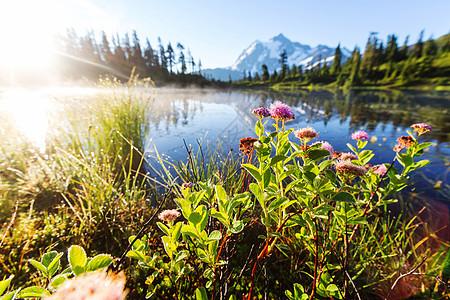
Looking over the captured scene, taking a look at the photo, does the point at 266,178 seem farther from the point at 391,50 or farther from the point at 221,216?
the point at 391,50

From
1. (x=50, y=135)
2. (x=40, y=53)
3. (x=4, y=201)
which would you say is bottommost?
(x=4, y=201)

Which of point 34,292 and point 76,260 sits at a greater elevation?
point 76,260

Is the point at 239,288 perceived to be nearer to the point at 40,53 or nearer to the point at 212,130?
the point at 212,130

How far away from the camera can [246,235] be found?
205 cm

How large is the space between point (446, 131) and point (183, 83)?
49.8m

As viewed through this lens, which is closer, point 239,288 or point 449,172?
point 239,288

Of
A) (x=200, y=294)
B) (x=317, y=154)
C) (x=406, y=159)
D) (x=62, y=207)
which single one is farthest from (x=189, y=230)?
(x=62, y=207)

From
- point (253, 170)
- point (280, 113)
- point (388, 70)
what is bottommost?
point (253, 170)

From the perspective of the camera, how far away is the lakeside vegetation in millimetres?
811

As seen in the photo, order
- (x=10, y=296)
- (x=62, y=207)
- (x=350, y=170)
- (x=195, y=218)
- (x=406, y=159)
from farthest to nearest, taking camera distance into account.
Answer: (x=62, y=207)
(x=406, y=159)
(x=350, y=170)
(x=195, y=218)
(x=10, y=296)

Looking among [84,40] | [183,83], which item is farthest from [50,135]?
[84,40]

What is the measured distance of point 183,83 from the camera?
4878 cm

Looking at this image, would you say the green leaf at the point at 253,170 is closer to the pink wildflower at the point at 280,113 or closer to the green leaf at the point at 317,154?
the green leaf at the point at 317,154

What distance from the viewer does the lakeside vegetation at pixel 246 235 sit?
2.66 ft
